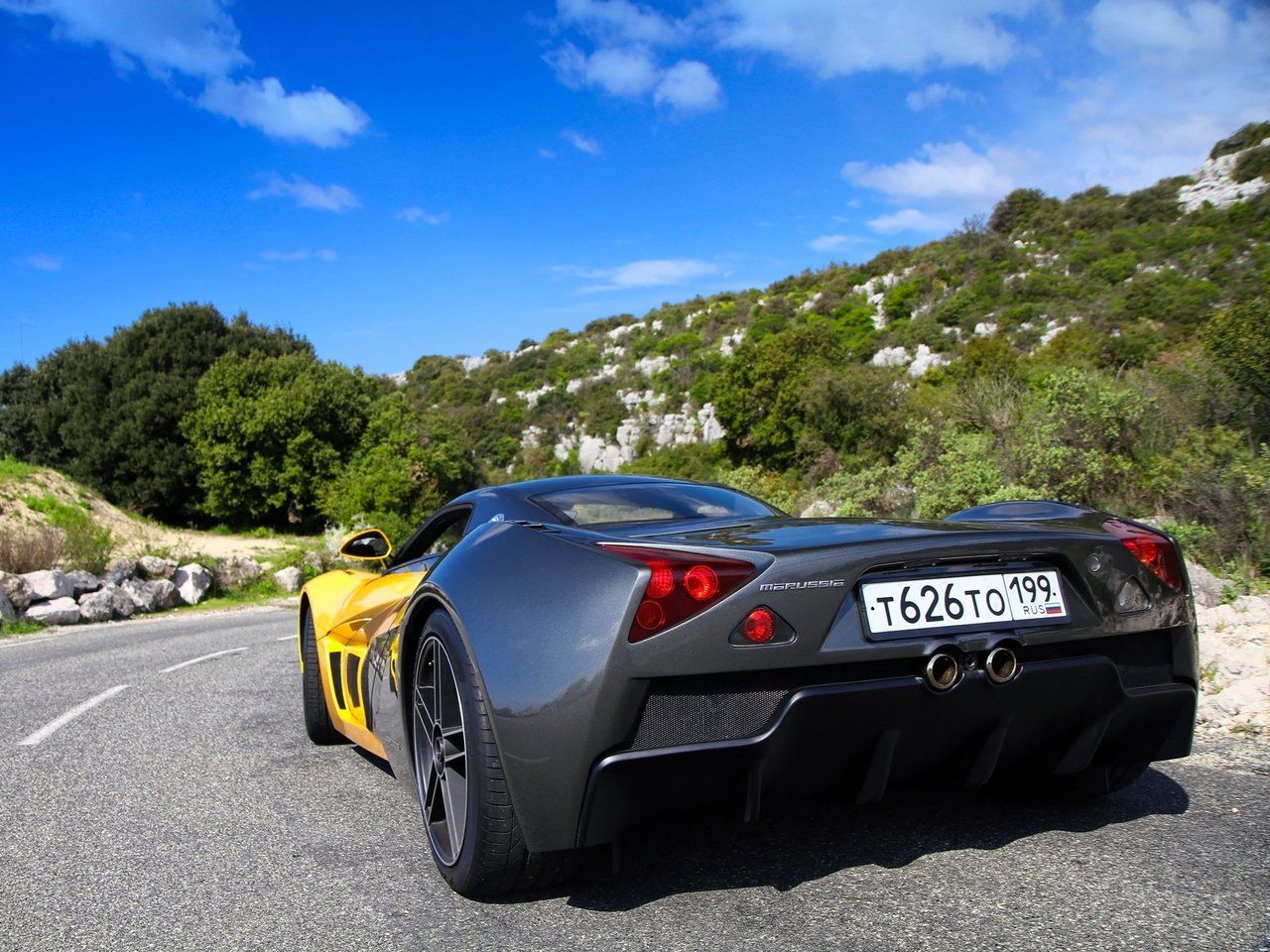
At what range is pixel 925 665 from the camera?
2.32 metres

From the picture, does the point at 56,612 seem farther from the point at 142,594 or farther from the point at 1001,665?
the point at 1001,665

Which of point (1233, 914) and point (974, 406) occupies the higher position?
point (974, 406)

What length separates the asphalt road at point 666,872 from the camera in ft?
7.57

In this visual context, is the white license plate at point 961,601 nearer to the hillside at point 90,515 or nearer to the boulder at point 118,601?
the boulder at point 118,601

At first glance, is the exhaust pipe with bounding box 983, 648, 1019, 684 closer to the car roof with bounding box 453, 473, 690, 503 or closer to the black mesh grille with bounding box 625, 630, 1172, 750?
the black mesh grille with bounding box 625, 630, 1172, 750

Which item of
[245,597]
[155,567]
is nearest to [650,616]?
[155,567]

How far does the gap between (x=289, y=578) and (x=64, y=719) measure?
43.5 feet

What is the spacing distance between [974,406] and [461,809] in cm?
1182

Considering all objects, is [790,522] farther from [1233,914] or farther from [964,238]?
[964,238]

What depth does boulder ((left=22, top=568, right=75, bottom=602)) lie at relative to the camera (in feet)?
42.1

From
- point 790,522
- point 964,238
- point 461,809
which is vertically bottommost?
point 461,809

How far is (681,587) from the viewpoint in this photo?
88.0 inches

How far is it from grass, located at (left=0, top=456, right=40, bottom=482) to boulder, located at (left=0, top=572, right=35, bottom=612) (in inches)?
705

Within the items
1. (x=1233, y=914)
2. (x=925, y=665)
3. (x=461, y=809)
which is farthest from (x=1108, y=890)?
(x=461, y=809)
